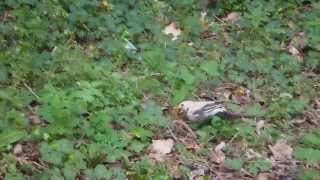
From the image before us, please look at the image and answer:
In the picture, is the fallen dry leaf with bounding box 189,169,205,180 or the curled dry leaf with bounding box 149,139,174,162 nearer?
the fallen dry leaf with bounding box 189,169,205,180

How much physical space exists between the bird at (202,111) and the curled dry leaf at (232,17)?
1542 mm

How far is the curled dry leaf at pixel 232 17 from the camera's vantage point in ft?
18.9

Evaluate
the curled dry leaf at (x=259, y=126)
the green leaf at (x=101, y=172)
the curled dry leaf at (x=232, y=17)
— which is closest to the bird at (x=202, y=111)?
the curled dry leaf at (x=259, y=126)

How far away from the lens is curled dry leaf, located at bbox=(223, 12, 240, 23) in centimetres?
576

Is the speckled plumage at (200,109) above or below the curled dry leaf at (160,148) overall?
above

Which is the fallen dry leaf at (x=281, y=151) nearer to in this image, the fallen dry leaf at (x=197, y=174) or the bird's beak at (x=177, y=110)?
the fallen dry leaf at (x=197, y=174)

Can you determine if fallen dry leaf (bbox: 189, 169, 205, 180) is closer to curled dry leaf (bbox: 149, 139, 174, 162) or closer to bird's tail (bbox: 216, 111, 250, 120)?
curled dry leaf (bbox: 149, 139, 174, 162)

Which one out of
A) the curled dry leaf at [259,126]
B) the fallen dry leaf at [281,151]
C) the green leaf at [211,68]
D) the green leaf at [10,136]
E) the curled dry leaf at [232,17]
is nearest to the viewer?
the green leaf at [10,136]

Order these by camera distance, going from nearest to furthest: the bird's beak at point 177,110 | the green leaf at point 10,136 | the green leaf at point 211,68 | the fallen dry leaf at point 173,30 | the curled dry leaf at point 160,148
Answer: the green leaf at point 10,136, the curled dry leaf at point 160,148, the bird's beak at point 177,110, the green leaf at point 211,68, the fallen dry leaf at point 173,30

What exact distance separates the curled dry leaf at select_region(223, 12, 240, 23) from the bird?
5.06ft

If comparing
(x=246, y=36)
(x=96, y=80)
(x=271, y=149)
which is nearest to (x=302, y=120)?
(x=271, y=149)

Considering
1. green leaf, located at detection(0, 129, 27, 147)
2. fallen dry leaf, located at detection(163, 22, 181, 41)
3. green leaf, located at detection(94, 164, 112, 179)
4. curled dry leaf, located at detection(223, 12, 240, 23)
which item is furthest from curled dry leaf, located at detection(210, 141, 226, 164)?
curled dry leaf, located at detection(223, 12, 240, 23)

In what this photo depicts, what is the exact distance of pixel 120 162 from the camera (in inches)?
153

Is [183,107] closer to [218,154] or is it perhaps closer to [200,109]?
[200,109]
